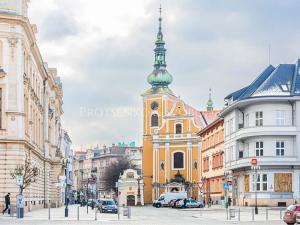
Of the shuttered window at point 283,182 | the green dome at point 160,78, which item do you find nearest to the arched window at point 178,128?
the green dome at point 160,78

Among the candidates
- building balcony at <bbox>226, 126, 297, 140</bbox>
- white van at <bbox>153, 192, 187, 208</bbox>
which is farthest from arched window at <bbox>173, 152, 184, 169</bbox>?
building balcony at <bbox>226, 126, 297, 140</bbox>

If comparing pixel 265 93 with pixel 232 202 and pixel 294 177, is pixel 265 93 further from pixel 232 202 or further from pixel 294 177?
pixel 232 202

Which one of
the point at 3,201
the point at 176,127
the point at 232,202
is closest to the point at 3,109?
the point at 3,201

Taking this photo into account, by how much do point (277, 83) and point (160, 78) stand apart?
65.0 m

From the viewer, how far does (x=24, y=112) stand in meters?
54.3

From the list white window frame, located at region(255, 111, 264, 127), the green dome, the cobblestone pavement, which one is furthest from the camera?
the green dome

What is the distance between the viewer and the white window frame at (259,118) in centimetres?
7275

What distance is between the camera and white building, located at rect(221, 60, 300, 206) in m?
71.3

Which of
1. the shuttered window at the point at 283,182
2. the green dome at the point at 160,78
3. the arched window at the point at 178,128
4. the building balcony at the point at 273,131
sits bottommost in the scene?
the shuttered window at the point at 283,182

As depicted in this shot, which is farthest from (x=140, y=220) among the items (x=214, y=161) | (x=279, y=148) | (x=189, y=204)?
(x=214, y=161)

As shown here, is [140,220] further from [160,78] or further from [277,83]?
[160,78]

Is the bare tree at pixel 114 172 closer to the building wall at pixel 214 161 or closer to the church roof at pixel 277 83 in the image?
the building wall at pixel 214 161

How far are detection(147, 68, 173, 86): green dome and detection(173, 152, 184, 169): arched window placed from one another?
15.7m

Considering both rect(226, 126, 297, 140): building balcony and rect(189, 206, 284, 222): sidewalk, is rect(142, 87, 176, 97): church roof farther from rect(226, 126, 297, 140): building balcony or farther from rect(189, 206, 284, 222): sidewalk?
rect(189, 206, 284, 222): sidewalk
